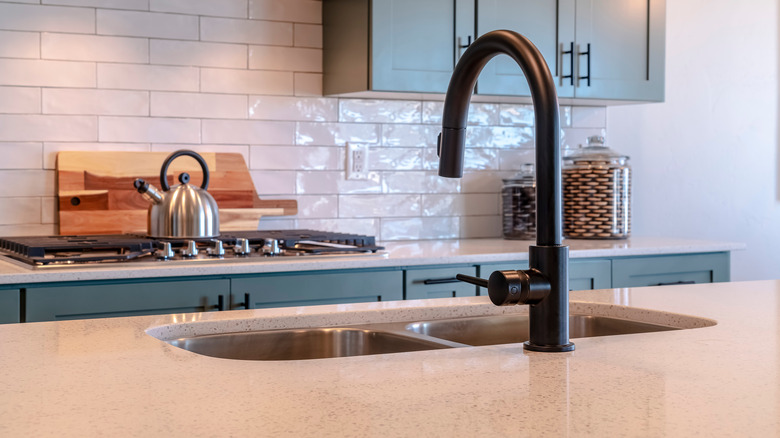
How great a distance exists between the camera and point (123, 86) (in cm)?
306

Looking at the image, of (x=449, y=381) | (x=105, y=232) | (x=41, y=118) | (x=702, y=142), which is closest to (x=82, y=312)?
(x=105, y=232)

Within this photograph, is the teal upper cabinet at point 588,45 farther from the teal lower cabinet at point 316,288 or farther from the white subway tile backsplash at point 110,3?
the white subway tile backsplash at point 110,3

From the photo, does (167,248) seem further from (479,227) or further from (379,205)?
(479,227)

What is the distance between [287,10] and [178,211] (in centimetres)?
100

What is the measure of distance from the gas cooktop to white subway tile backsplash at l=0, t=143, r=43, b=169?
0.30 meters

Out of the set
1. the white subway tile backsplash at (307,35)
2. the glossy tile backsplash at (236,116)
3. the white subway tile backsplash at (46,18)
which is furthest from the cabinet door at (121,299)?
the white subway tile backsplash at (307,35)

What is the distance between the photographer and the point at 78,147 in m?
3.01

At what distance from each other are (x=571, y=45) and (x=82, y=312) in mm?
2102

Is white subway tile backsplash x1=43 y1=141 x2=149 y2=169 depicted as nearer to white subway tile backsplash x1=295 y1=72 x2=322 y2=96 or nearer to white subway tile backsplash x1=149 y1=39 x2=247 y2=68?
white subway tile backsplash x1=149 y1=39 x2=247 y2=68

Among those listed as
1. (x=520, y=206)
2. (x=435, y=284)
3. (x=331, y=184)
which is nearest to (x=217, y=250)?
(x=435, y=284)

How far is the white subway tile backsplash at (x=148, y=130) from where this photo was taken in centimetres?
305

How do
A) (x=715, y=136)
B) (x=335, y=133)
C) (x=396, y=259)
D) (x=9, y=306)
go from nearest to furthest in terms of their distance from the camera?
(x=9, y=306)
(x=396, y=259)
(x=335, y=133)
(x=715, y=136)

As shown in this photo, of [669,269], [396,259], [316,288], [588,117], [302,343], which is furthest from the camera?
[588,117]

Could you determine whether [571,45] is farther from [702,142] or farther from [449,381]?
[449,381]
